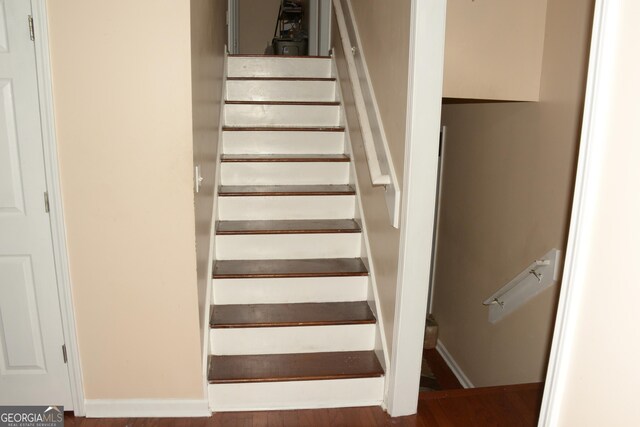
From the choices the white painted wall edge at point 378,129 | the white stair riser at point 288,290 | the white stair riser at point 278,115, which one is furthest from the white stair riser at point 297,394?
the white stair riser at point 278,115

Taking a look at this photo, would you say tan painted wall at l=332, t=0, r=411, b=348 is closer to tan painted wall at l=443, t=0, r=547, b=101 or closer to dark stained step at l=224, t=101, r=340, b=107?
tan painted wall at l=443, t=0, r=547, b=101

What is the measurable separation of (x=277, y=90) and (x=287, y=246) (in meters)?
1.42

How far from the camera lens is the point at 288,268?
264 centimetres

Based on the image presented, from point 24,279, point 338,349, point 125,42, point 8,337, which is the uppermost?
point 125,42

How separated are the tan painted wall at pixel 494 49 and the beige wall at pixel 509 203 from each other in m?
0.07

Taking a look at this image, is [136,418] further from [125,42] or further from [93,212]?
[125,42]

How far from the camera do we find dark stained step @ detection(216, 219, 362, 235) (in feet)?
8.91

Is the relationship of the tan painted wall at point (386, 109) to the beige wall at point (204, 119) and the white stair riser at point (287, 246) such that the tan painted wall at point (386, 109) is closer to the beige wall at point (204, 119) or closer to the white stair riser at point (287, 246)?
the white stair riser at point (287, 246)

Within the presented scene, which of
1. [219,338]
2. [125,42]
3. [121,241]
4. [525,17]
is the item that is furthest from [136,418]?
[525,17]

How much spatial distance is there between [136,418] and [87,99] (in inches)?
57.5

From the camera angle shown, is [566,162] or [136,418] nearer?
[136,418]

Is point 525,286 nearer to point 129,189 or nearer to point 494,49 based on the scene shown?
point 494,49

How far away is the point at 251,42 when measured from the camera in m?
7.06

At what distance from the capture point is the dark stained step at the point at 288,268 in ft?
8.34
